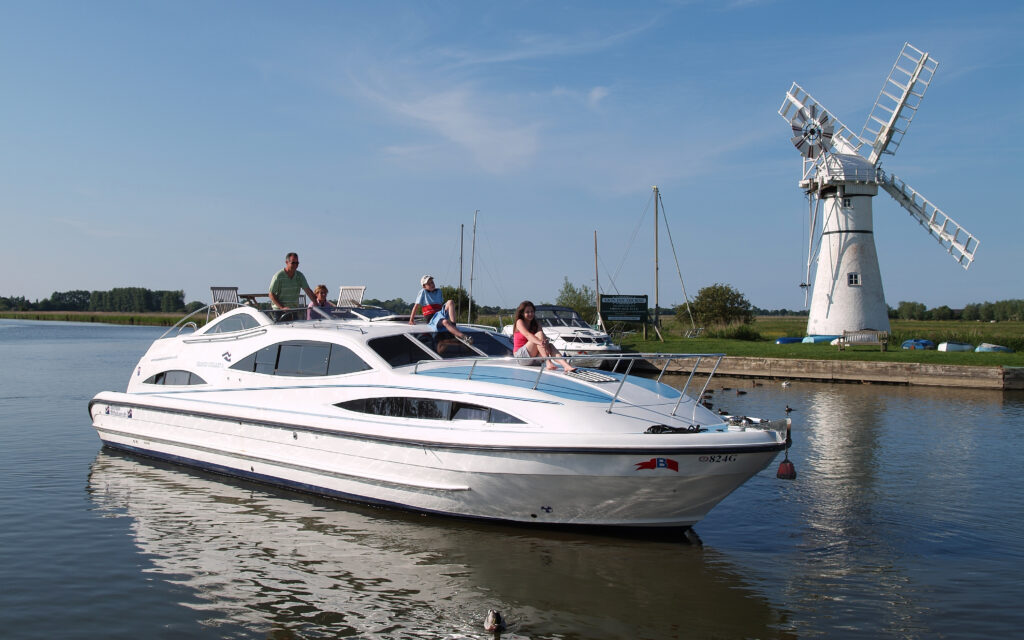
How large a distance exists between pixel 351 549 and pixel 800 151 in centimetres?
3689

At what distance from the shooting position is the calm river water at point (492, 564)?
6340 millimetres

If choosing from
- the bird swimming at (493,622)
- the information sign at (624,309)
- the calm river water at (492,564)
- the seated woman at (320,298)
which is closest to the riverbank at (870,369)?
the information sign at (624,309)

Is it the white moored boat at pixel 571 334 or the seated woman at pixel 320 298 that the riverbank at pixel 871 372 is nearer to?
the white moored boat at pixel 571 334

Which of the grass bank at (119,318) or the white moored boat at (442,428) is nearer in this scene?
the white moored boat at (442,428)

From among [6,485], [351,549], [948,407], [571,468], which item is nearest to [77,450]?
[6,485]

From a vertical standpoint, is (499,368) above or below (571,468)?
above

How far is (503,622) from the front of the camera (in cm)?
621

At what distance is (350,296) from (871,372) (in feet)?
62.1

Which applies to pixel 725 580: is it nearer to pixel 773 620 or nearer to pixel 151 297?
pixel 773 620

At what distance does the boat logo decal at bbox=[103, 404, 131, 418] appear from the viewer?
12500 millimetres

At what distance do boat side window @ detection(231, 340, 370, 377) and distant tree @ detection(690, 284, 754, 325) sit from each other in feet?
117

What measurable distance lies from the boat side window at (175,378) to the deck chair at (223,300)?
1628 mm

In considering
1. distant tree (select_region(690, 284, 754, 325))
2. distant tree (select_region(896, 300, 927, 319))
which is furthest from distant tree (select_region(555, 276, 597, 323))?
distant tree (select_region(896, 300, 927, 319))

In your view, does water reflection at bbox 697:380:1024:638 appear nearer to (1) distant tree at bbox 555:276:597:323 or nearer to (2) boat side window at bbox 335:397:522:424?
(2) boat side window at bbox 335:397:522:424
